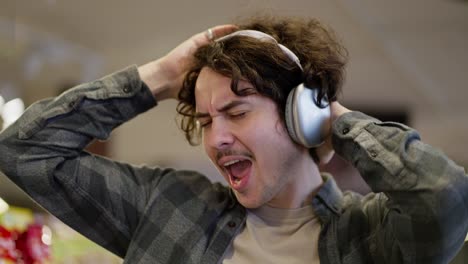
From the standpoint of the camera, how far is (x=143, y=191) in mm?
1211

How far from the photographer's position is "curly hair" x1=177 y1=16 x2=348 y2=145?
1091mm

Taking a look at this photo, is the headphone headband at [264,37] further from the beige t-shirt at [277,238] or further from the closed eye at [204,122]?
the beige t-shirt at [277,238]

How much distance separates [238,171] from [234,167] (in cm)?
1

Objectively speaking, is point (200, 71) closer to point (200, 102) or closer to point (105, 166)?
point (200, 102)

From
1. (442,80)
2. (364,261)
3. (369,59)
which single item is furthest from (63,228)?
(442,80)

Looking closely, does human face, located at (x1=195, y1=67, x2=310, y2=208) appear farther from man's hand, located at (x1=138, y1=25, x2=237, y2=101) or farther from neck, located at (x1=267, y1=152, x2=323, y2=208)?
man's hand, located at (x1=138, y1=25, x2=237, y2=101)

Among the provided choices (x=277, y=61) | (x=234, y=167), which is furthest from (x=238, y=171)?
(x=277, y=61)

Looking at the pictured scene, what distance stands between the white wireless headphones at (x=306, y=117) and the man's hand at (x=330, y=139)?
2 cm

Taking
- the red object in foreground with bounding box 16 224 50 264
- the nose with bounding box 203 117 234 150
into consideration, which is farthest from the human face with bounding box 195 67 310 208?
the red object in foreground with bounding box 16 224 50 264

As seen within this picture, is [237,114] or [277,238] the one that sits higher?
[237,114]

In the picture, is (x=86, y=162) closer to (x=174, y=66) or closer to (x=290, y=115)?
(x=174, y=66)

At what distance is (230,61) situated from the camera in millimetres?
1094

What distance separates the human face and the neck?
49 millimetres

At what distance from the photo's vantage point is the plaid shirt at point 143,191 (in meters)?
1.04
